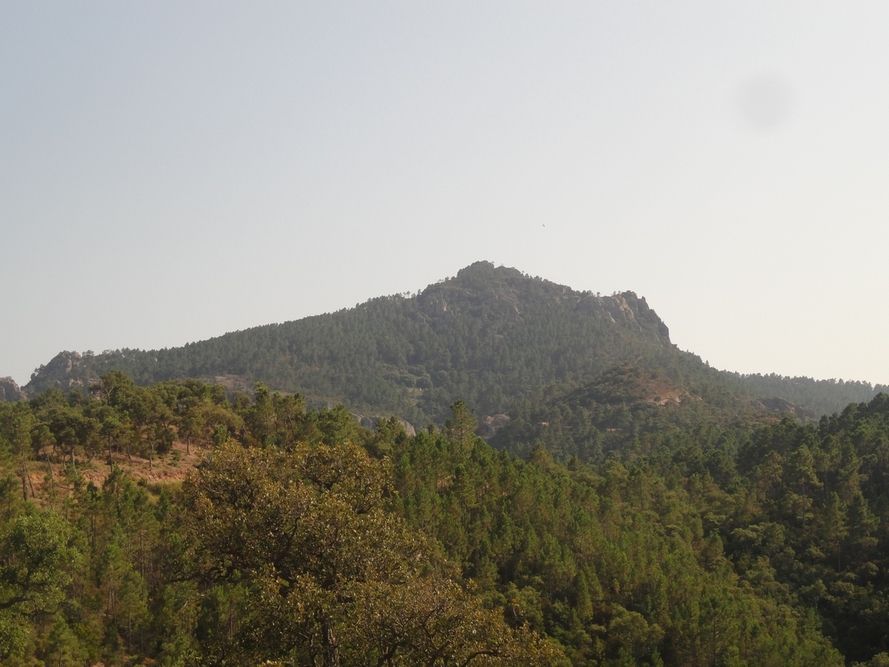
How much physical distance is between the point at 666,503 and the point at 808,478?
21.0 m

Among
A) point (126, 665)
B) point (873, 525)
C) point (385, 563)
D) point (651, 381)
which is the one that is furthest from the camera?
point (651, 381)

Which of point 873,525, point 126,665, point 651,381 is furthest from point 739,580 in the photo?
point 651,381

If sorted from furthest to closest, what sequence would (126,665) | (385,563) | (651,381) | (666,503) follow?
(651,381), (666,503), (126,665), (385,563)

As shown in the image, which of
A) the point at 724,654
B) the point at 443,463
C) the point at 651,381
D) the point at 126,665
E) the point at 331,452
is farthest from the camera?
the point at 651,381

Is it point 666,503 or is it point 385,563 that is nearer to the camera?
point 385,563

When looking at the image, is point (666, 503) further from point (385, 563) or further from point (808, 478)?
point (385, 563)

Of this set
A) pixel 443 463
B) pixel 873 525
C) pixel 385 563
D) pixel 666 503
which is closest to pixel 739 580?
pixel 666 503

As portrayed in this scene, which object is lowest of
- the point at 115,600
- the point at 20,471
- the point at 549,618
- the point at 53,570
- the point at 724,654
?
the point at 724,654

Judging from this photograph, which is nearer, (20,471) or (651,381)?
(20,471)

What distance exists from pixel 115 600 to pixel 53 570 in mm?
14385

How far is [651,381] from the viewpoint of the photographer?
17625 centimetres

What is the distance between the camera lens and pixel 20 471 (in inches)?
2122

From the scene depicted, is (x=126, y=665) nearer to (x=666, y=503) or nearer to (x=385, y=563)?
(x=385, y=563)

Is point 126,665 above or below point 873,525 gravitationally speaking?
above
